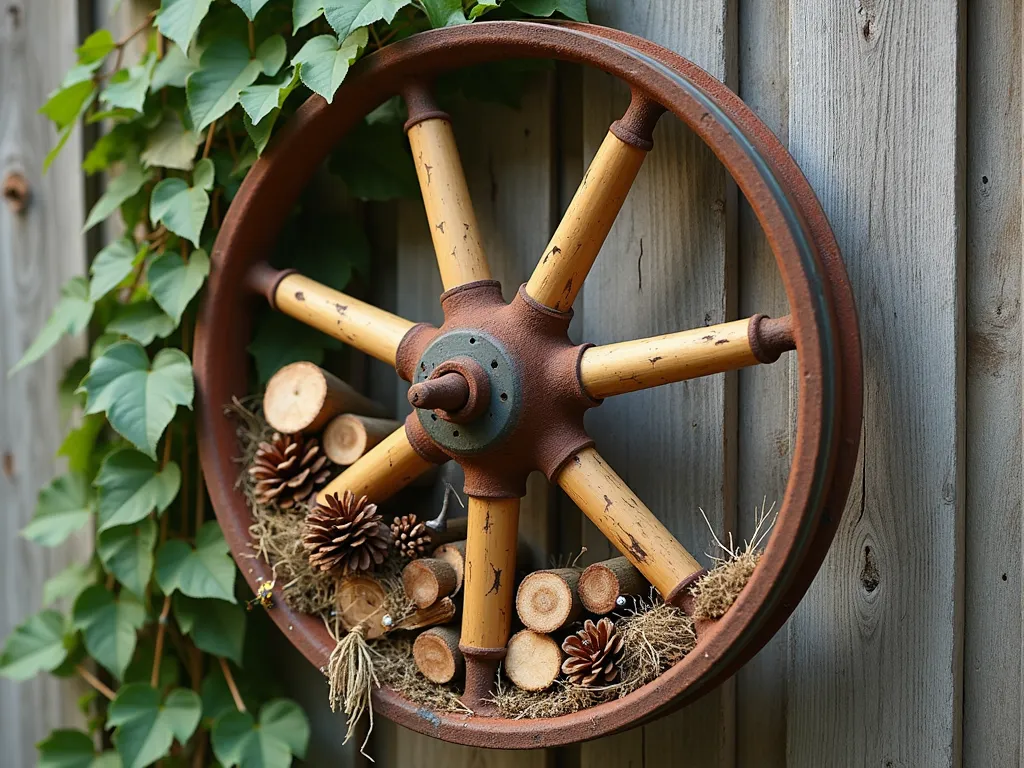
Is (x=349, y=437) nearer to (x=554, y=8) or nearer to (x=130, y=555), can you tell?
(x=130, y=555)

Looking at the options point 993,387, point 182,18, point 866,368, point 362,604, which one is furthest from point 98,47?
point 993,387

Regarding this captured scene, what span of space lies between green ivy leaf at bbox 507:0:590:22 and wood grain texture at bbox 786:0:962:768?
206mm

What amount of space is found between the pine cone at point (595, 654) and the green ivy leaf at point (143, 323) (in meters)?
0.60

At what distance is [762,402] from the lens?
0.93m

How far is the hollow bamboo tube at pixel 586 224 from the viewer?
0.86 metres

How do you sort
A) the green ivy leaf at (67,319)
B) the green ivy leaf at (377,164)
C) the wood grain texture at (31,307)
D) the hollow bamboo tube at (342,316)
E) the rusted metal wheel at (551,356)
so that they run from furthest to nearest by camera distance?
the wood grain texture at (31,307), the green ivy leaf at (67,319), the green ivy leaf at (377,164), the hollow bamboo tube at (342,316), the rusted metal wheel at (551,356)

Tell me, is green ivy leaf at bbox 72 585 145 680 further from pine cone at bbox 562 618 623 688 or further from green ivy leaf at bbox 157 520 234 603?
pine cone at bbox 562 618 623 688

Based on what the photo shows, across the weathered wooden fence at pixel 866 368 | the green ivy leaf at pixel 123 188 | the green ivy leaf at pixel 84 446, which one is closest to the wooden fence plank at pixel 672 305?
the weathered wooden fence at pixel 866 368

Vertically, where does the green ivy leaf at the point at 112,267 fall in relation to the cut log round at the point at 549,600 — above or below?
above

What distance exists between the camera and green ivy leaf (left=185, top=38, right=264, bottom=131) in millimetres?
1030

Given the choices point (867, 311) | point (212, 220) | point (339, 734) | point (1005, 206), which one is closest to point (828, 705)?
point (867, 311)

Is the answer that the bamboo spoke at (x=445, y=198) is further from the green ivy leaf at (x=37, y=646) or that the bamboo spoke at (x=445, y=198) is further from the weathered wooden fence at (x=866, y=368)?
the green ivy leaf at (x=37, y=646)

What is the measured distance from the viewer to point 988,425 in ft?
2.76

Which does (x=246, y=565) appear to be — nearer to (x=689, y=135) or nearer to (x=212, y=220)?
(x=212, y=220)
